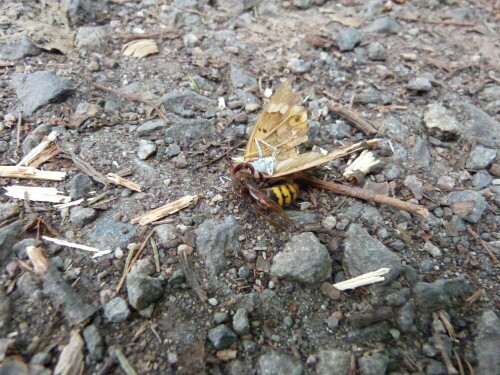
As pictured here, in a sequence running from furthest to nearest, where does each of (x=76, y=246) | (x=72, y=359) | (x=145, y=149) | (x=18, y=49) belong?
(x=18, y=49) < (x=145, y=149) < (x=76, y=246) < (x=72, y=359)

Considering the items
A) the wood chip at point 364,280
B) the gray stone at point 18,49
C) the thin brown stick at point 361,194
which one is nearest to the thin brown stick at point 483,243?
the thin brown stick at point 361,194

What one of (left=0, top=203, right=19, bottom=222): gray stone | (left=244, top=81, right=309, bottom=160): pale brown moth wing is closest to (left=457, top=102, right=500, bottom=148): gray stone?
(left=244, top=81, right=309, bottom=160): pale brown moth wing

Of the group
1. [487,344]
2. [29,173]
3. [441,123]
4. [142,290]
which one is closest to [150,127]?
[29,173]

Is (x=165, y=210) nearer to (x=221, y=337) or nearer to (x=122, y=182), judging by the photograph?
(x=122, y=182)

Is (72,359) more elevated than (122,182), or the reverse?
(122,182)

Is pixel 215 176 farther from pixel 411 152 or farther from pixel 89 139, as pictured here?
pixel 411 152

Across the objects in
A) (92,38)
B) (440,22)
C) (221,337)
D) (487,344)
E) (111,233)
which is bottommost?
(487,344)

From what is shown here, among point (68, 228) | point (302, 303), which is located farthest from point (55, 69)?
point (302, 303)
